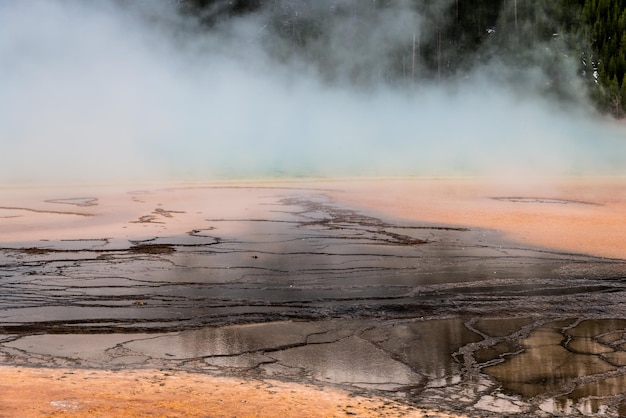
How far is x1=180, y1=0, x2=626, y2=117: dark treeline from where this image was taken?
29500 mm

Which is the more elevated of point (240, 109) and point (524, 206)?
point (240, 109)

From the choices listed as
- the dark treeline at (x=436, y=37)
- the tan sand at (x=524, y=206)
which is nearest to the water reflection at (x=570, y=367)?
the tan sand at (x=524, y=206)

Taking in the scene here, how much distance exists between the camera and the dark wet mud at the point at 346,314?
4.03 m

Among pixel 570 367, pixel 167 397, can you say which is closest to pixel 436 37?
pixel 570 367

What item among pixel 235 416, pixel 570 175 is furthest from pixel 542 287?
pixel 570 175

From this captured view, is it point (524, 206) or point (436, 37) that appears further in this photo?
point (436, 37)

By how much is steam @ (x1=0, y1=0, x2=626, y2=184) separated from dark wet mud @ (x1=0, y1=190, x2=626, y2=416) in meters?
13.2

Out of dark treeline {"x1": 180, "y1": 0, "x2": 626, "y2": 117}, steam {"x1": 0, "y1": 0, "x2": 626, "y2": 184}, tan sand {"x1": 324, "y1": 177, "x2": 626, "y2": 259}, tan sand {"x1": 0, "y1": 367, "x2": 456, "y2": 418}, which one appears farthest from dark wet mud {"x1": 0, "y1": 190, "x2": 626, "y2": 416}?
dark treeline {"x1": 180, "y1": 0, "x2": 626, "y2": 117}

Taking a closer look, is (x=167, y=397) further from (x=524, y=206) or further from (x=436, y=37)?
(x=436, y=37)

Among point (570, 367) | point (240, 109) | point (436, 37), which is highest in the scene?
point (436, 37)

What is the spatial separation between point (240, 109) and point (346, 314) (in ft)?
81.7

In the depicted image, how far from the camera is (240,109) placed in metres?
29.7

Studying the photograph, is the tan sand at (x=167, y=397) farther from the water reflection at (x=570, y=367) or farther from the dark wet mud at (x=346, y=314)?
the water reflection at (x=570, y=367)

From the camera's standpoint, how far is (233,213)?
11.2 metres
